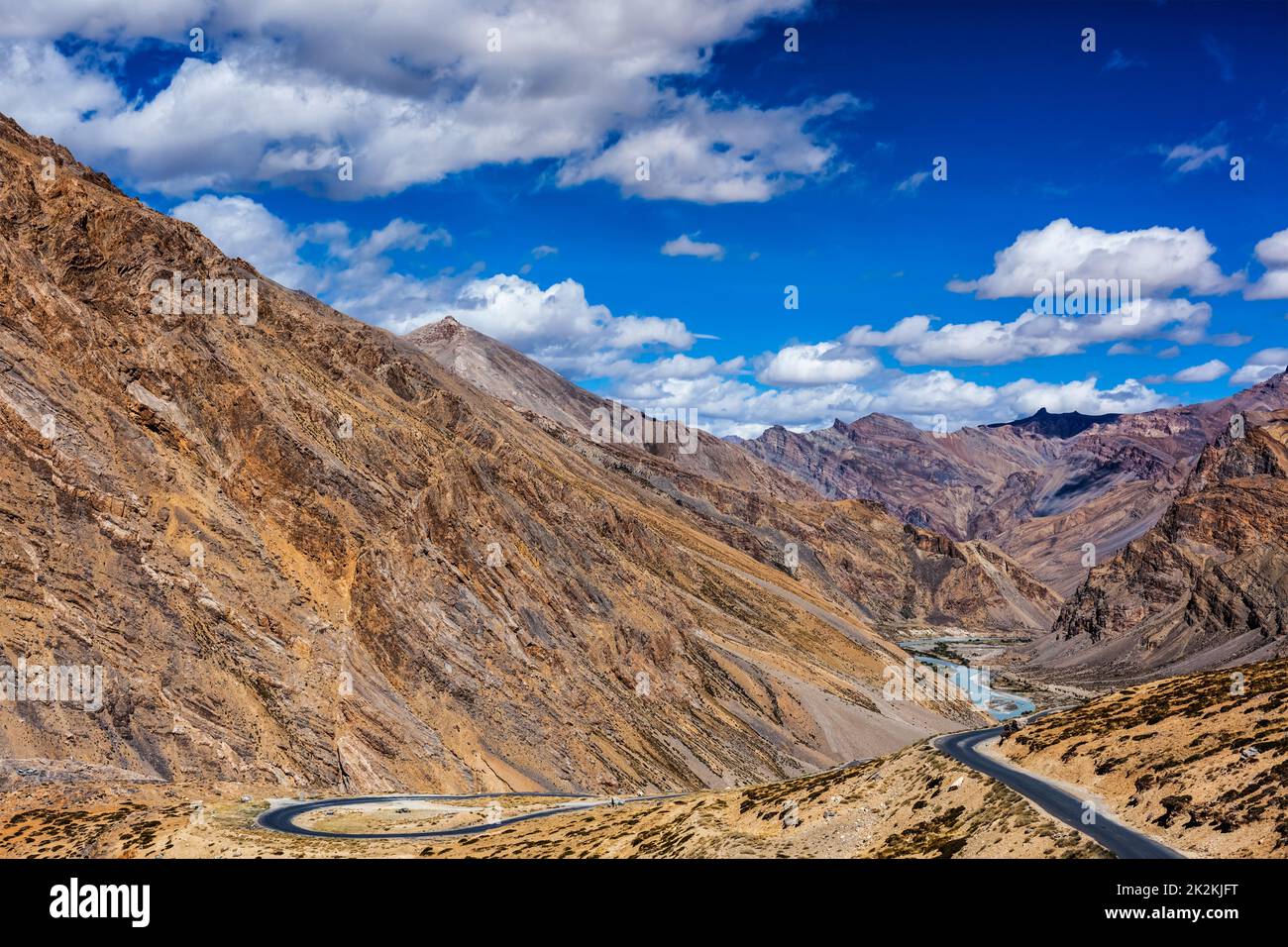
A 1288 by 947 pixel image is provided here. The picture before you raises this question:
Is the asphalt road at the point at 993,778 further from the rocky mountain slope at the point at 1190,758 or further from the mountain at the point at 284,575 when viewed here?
the mountain at the point at 284,575

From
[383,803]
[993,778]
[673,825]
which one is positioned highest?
[993,778]

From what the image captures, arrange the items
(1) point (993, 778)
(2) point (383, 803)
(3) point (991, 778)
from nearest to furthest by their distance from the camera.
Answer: (3) point (991, 778)
(1) point (993, 778)
(2) point (383, 803)

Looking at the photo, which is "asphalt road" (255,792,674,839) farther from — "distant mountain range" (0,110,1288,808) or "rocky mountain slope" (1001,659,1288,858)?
"rocky mountain slope" (1001,659,1288,858)

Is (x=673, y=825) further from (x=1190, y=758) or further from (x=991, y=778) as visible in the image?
(x=1190, y=758)

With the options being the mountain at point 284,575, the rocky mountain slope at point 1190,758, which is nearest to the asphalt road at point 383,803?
the mountain at point 284,575

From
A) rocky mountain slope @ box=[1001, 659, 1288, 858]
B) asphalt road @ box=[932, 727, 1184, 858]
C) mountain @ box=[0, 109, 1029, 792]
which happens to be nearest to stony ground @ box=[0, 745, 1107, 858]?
asphalt road @ box=[932, 727, 1184, 858]

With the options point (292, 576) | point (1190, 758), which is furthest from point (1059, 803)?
point (292, 576)
